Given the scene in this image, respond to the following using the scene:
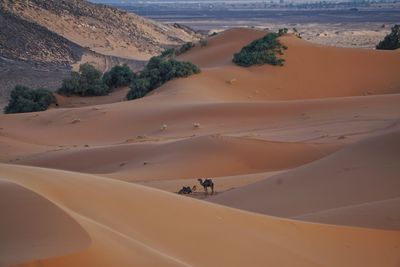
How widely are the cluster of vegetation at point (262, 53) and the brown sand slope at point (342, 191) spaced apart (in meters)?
18.4

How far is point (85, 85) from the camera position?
30453 millimetres

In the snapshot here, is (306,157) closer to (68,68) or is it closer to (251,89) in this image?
(251,89)

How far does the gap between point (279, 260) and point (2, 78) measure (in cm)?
3333

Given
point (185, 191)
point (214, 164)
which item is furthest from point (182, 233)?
point (214, 164)

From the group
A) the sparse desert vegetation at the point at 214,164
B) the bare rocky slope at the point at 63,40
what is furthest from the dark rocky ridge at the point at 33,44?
the sparse desert vegetation at the point at 214,164

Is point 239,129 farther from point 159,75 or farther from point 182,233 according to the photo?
point 182,233

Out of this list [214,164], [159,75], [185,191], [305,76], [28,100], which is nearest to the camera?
[185,191]

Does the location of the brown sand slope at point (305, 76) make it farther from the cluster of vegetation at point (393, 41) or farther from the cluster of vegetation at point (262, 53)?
the cluster of vegetation at point (393, 41)

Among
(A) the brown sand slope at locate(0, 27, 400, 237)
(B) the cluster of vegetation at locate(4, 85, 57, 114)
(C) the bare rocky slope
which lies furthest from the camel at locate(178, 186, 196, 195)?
(C) the bare rocky slope

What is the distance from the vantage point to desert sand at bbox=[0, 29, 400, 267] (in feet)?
18.1

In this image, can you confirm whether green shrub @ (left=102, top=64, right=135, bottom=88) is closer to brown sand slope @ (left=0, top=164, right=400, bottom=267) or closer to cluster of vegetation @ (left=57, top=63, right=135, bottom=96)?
cluster of vegetation @ (left=57, top=63, right=135, bottom=96)

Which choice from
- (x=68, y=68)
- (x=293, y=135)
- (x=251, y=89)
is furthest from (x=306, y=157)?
(x=68, y=68)

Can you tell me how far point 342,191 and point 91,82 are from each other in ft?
75.3

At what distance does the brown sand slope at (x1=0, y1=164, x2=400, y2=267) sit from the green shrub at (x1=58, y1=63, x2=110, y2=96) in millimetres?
23130
